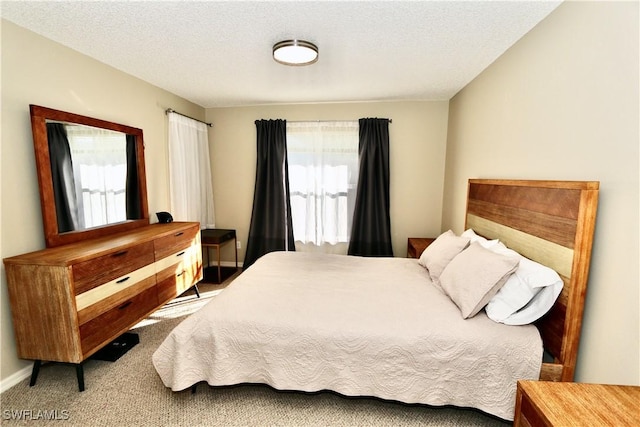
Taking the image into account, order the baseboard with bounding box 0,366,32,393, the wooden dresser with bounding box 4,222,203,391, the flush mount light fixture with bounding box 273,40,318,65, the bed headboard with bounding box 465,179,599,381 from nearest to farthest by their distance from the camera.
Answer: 1. the bed headboard with bounding box 465,179,599,381
2. the wooden dresser with bounding box 4,222,203,391
3. the baseboard with bounding box 0,366,32,393
4. the flush mount light fixture with bounding box 273,40,318,65

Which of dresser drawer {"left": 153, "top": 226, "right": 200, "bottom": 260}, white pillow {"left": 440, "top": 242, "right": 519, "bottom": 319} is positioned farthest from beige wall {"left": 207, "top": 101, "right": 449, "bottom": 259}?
white pillow {"left": 440, "top": 242, "right": 519, "bottom": 319}

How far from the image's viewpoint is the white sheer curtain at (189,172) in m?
3.37

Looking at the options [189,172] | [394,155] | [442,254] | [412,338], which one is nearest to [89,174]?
[189,172]

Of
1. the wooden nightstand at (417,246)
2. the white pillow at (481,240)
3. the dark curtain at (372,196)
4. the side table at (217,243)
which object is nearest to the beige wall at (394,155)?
the dark curtain at (372,196)

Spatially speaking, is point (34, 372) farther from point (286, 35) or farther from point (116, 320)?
point (286, 35)

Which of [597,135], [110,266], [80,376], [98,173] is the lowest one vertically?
[80,376]

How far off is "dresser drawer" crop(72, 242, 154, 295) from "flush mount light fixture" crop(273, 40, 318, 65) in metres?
1.90

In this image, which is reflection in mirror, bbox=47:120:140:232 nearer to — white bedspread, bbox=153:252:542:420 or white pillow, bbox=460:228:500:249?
white bedspread, bbox=153:252:542:420

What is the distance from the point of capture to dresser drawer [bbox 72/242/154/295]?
1800mm

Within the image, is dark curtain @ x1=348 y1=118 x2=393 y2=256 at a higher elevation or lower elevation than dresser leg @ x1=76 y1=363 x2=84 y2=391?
higher

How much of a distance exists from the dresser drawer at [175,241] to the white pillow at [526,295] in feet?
8.59

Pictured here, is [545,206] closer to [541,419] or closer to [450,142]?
[541,419]

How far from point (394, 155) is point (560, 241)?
2.58 metres

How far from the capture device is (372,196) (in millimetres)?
3852
